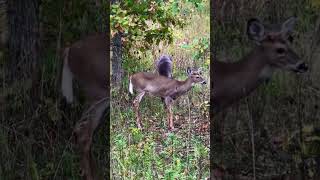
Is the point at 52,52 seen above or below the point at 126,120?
above

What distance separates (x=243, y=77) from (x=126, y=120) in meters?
1.43

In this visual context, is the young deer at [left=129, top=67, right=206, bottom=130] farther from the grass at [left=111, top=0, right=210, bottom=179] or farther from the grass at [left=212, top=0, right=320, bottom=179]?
the grass at [left=212, top=0, right=320, bottom=179]

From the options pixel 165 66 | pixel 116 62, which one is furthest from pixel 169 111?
pixel 116 62

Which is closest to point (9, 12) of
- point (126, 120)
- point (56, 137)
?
point (56, 137)

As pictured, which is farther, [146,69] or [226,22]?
[146,69]

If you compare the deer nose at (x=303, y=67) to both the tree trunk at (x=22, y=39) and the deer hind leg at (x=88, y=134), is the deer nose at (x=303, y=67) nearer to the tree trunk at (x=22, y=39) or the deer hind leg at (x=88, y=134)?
the deer hind leg at (x=88, y=134)

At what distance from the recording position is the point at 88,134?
2.88m

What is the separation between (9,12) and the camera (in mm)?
2805

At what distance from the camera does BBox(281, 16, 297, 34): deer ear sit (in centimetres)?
276

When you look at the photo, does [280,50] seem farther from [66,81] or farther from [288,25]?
[66,81]

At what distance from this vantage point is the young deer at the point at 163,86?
3965 millimetres

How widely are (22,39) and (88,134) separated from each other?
0.66 metres

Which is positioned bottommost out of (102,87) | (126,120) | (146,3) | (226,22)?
(126,120)

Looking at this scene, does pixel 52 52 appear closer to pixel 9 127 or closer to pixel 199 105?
pixel 9 127
